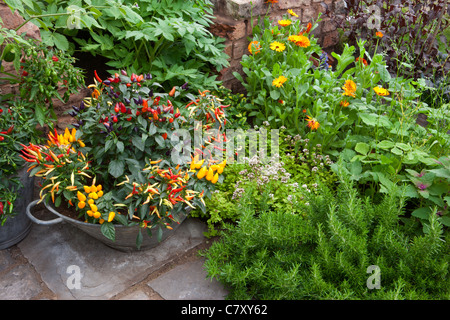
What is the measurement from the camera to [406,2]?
4.11 m

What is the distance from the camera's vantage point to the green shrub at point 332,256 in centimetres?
187

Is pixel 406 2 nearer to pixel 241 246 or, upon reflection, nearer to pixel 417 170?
pixel 417 170

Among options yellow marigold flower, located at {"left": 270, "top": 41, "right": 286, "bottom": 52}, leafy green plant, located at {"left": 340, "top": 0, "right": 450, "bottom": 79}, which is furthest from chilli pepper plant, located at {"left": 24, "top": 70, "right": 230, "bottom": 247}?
leafy green plant, located at {"left": 340, "top": 0, "right": 450, "bottom": 79}

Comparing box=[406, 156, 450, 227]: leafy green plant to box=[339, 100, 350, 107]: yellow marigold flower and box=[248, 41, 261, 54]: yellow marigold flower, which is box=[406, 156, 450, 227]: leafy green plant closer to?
box=[339, 100, 350, 107]: yellow marigold flower

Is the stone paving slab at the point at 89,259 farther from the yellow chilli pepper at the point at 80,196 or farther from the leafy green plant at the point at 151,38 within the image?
the leafy green plant at the point at 151,38

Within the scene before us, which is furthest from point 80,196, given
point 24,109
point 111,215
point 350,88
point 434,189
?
point 434,189

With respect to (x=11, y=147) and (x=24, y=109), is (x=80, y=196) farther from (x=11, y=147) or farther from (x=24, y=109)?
(x=24, y=109)

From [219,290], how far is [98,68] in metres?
2.04

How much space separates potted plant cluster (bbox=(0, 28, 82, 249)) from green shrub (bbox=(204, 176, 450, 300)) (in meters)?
1.14

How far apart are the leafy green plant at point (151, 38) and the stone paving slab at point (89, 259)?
115 centimetres

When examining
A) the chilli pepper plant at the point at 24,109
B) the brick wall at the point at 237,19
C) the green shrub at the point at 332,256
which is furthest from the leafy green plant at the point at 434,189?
the chilli pepper plant at the point at 24,109

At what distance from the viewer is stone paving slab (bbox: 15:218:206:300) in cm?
220

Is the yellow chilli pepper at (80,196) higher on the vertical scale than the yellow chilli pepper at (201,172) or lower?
lower
